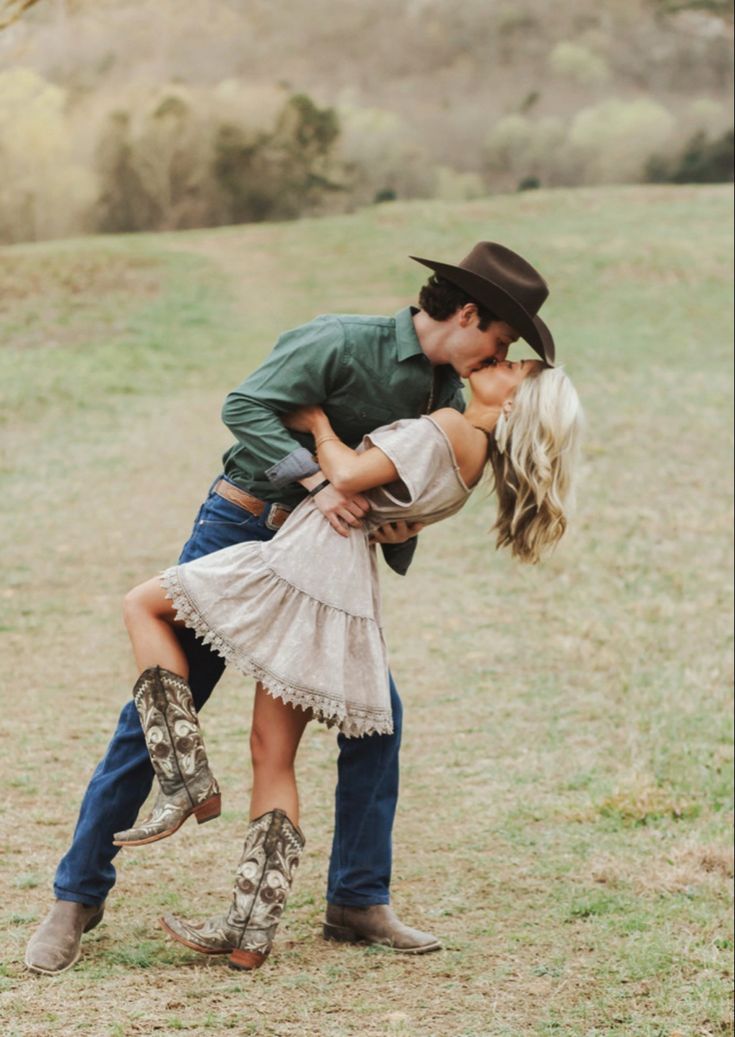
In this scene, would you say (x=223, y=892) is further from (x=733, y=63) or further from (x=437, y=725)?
(x=733, y=63)

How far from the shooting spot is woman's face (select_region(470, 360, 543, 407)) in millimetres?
3621

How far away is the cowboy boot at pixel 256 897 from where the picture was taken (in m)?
3.57

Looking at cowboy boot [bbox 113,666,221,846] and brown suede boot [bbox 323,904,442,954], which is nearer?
cowboy boot [bbox 113,666,221,846]

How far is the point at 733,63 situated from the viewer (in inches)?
892

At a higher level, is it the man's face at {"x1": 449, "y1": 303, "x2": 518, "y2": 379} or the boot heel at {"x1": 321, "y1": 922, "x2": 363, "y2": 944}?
the man's face at {"x1": 449, "y1": 303, "x2": 518, "y2": 379}

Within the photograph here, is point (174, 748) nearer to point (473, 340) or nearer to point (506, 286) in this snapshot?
point (473, 340)

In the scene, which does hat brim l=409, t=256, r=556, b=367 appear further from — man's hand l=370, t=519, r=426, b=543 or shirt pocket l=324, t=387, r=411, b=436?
man's hand l=370, t=519, r=426, b=543

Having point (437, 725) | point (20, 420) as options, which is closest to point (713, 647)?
point (437, 725)

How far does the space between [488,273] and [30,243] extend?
63.0 feet

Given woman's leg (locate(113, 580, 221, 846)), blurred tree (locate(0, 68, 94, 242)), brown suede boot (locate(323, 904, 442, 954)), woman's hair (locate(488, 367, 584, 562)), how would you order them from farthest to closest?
blurred tree (locate(0, 68, 94, 242)) < brown suede boot (locate(323, 904, 442, 954)) < woman's hair (locate(488, 367, 584, 562)) < woman's leg (locate(113, 580, 221, 846))

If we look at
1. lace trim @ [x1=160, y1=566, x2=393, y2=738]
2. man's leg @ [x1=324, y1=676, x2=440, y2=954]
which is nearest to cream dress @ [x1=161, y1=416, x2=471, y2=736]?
lace trim @ [x1=160, y1=566, x2=393, y2=738]

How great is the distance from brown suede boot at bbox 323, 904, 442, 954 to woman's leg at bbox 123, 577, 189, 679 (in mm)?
942

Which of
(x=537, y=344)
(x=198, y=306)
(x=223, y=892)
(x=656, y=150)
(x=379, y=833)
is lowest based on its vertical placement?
(x=223, y=892)

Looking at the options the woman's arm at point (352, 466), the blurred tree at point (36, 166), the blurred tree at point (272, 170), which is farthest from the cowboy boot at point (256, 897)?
the blurred tree at point (272, 170)
